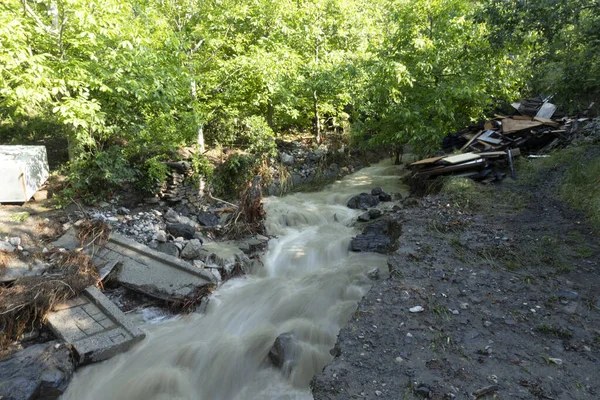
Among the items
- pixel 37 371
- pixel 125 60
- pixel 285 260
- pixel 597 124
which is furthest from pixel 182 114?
pixel 597 124

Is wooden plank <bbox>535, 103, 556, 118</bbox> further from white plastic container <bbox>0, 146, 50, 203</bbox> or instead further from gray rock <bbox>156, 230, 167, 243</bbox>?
white plastic container <bbox>0, 146, 50, 203</bbox>

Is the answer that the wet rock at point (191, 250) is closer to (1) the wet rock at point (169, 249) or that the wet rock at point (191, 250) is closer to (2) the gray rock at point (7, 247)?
(1) the wet rock at point (169, 249)

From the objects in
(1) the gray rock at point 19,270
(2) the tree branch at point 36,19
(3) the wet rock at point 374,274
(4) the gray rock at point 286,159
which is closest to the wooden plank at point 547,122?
(4) the gray rock at point 286,159

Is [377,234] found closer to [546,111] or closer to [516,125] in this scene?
[516,125]

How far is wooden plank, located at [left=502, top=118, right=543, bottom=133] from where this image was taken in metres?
10.2

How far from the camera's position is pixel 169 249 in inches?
264

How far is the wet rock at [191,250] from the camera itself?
21.9 feet

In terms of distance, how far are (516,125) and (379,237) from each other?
6305 millimetres

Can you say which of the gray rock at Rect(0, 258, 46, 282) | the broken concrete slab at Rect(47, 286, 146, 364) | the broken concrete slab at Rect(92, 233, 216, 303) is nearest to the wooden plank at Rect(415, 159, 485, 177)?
the broken concrete slab at Rect(92, 233, 216, 303)

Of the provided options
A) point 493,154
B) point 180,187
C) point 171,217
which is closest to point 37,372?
point 171,217

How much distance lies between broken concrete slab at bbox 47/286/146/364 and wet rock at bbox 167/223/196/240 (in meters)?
2.27

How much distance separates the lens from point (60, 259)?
577 centimetres

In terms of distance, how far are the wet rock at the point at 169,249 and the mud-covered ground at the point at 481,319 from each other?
3.84 metres

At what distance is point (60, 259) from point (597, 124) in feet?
41.8
